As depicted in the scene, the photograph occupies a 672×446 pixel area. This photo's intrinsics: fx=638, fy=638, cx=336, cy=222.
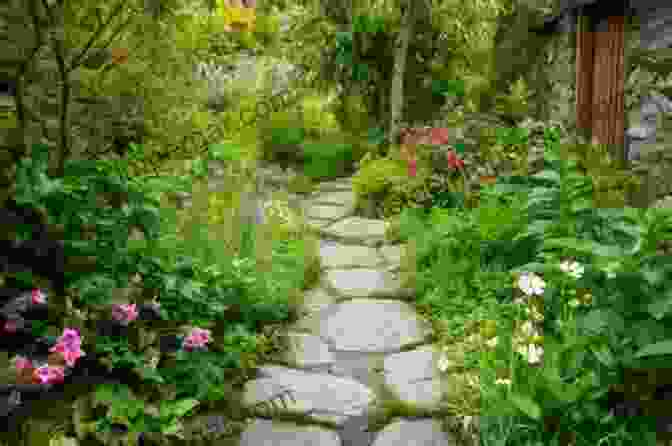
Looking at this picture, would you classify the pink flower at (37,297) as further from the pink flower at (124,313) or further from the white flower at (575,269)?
the white flower at (575,269)

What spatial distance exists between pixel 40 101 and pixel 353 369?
7.53ft

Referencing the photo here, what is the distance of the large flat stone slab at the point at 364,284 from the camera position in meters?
4.68

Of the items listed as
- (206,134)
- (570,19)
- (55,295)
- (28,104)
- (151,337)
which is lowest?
(151,337)

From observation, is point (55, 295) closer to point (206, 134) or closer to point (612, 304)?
point (206, 134)

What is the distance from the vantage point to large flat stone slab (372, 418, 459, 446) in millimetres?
2844

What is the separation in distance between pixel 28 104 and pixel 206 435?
6.52 feet

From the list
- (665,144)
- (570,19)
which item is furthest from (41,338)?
(570,19)

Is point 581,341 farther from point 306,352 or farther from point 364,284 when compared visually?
point 364,284

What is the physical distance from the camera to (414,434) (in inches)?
115

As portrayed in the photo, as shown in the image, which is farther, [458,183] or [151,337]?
[458,183]

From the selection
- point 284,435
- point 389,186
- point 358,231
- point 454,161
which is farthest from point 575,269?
point 389,186

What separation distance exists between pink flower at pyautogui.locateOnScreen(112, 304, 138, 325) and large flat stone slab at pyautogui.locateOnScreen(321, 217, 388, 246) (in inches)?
134

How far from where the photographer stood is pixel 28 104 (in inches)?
134

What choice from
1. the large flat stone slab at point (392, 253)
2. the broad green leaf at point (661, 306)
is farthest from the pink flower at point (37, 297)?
the large flat stone slab at point (392, 253)
